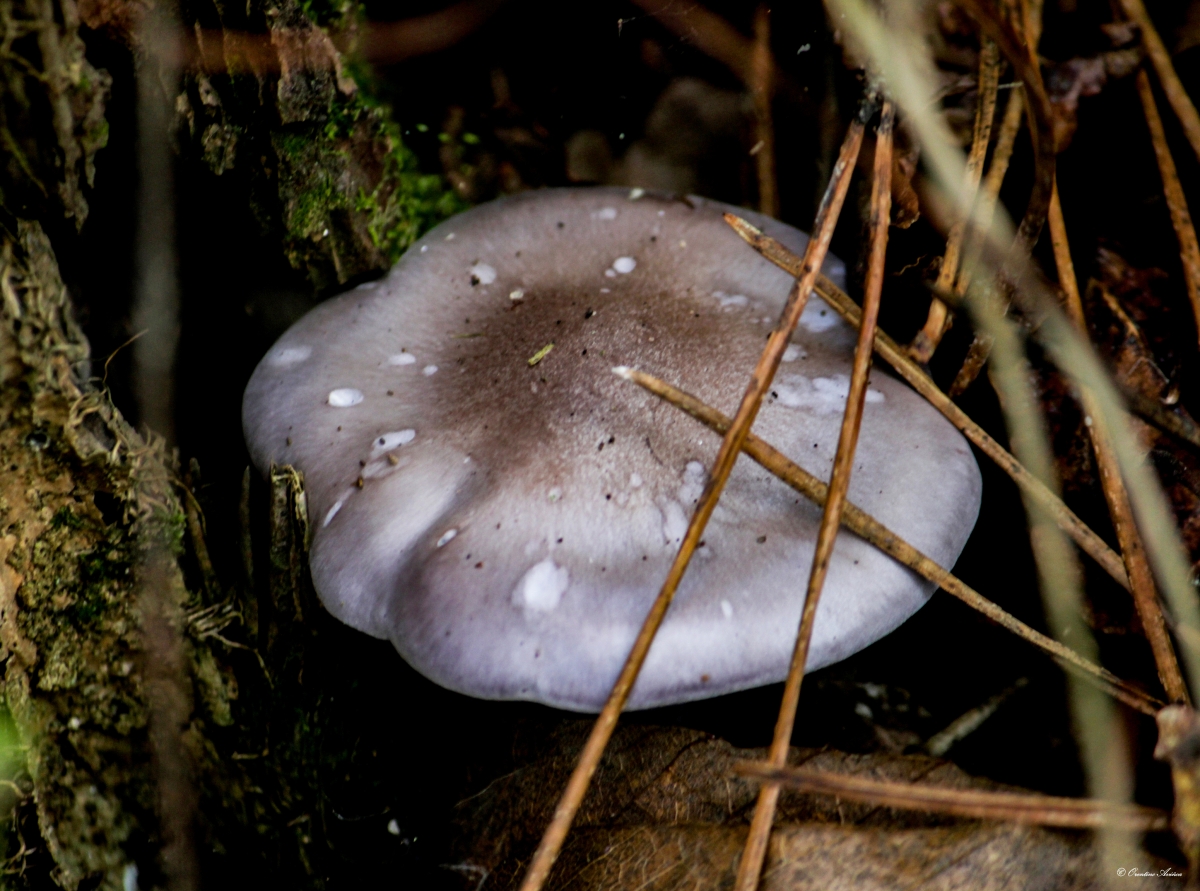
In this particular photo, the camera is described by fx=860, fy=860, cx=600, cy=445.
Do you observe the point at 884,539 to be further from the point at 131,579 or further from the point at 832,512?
the point at 131,579

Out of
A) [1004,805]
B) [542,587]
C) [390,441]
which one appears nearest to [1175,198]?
[1004,805]

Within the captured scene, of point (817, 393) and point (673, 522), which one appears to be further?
point (817, 393)

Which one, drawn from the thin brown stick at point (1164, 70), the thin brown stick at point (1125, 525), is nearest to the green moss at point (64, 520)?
→ the thin brown stick at point (1125, 525)

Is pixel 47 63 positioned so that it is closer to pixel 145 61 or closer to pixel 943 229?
pixel 145 61

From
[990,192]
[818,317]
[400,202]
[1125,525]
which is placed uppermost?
[990,192]

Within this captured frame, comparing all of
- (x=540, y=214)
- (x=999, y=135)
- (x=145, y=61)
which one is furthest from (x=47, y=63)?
(x=999, y=135)

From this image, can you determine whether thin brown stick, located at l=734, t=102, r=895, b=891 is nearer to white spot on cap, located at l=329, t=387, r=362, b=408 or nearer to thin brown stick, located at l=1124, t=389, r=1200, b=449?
thin brown stick, located at l=1124, t=389, r=1200, b=449

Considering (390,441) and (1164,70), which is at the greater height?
(1164,70)

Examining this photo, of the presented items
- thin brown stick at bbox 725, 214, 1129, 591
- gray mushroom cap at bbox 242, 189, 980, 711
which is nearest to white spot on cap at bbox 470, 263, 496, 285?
gray mushroom cap at bbox 242, 189, 980, 711
